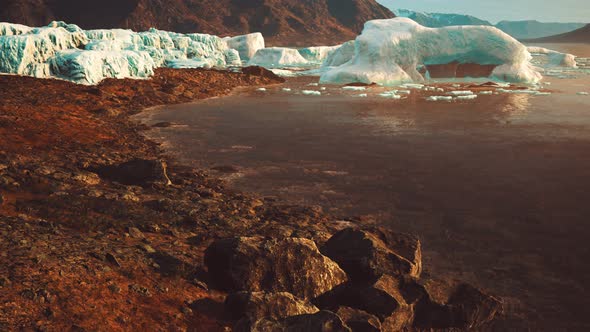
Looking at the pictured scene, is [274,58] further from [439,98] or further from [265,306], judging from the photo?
[265,306]

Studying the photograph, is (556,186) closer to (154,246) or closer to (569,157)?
(569,157)

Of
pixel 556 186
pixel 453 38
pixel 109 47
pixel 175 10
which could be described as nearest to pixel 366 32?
pixel 453 38

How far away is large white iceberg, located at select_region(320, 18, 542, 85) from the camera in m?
27.6

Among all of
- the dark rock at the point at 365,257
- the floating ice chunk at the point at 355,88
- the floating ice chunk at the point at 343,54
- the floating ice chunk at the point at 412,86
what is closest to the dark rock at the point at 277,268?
the dark rock at the point at 365,257

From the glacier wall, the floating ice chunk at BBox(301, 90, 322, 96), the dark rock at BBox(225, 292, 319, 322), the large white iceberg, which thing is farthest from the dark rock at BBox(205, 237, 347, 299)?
the large white iceberg

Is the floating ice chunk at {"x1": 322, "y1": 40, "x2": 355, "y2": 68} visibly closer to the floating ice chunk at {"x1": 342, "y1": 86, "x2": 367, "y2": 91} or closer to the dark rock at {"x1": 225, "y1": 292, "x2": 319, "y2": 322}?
the floating ice chunk at {"x1": 342, "y1": 86, "x2": 367, "y2": 91}

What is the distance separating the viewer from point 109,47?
23672 millimetres

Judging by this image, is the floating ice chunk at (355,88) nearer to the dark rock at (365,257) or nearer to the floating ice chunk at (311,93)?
the floating ice chunk at (311,93)

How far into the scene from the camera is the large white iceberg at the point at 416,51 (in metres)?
27.6

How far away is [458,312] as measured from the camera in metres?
4.11

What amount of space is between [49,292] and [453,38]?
28.5m

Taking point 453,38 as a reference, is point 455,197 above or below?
below

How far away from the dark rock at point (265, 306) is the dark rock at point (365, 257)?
836 mm

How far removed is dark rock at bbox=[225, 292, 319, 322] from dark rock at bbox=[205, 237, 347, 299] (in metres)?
0.38
